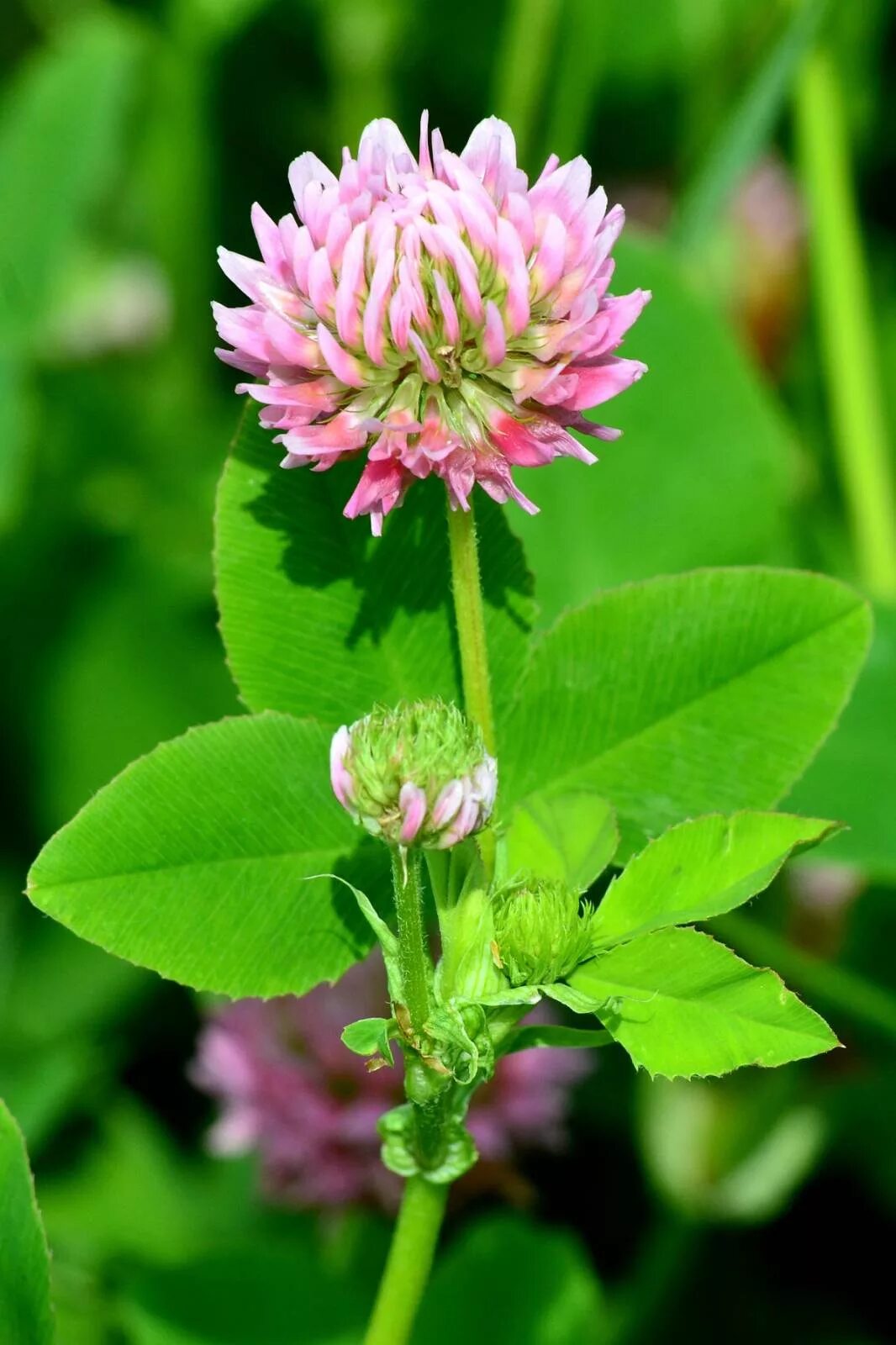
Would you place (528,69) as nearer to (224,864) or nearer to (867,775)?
(867,775)

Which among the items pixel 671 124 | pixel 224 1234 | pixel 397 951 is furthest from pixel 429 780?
pixel 671 124

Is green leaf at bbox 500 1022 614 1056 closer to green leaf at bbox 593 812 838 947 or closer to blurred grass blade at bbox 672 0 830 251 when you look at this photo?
green leaf at bbox 593 812 838 947

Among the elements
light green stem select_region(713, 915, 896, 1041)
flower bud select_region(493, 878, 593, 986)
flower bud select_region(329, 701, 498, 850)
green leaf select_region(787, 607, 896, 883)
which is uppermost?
flower bud select_region(329, 701, 498, 850)

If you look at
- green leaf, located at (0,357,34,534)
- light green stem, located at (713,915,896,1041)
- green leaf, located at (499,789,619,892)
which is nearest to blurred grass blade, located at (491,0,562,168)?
green leaf, located at (0,357,34,534)

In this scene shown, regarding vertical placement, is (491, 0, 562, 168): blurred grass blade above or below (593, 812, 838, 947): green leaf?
above

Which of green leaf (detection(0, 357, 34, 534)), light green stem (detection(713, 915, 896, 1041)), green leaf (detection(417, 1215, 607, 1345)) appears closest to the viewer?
green leaf (detection(417, 1215, 607, 1345))

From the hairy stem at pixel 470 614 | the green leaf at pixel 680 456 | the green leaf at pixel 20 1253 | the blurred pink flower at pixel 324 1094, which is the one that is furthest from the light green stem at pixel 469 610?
the green leaf at pixel 680 456
